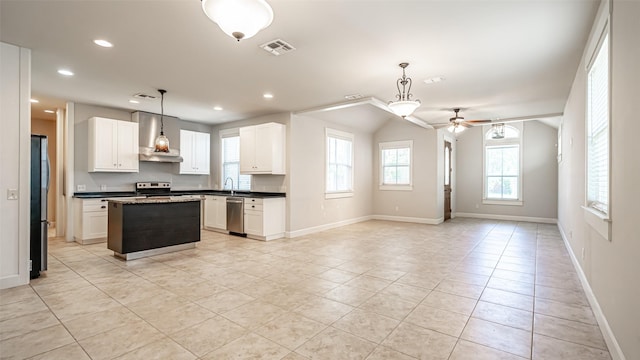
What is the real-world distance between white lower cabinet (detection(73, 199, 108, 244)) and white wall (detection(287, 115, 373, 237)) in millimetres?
3579

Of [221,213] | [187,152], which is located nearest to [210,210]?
[221,213]

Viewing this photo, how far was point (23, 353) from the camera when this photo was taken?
212cm

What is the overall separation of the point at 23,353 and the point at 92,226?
418 cm

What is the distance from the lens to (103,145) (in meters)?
5.93

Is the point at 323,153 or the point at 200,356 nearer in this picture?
the point at 200,356

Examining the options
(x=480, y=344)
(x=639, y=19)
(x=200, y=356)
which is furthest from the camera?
(x=480, y=344)

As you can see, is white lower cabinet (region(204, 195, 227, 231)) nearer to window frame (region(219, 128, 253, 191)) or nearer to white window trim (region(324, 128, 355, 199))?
window frame (region(219, 128, 253, 191))

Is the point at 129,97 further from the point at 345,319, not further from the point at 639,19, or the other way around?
the point at 639,19

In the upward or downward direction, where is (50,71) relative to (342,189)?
upward

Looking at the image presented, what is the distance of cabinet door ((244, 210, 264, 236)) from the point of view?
606cm

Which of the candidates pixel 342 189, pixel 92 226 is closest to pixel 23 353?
pixel 92 226

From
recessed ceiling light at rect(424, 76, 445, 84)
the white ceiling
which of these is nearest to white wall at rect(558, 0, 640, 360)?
the white ceiling

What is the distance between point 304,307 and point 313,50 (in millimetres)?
2775

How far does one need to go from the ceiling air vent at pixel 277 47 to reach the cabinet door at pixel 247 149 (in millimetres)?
3315
